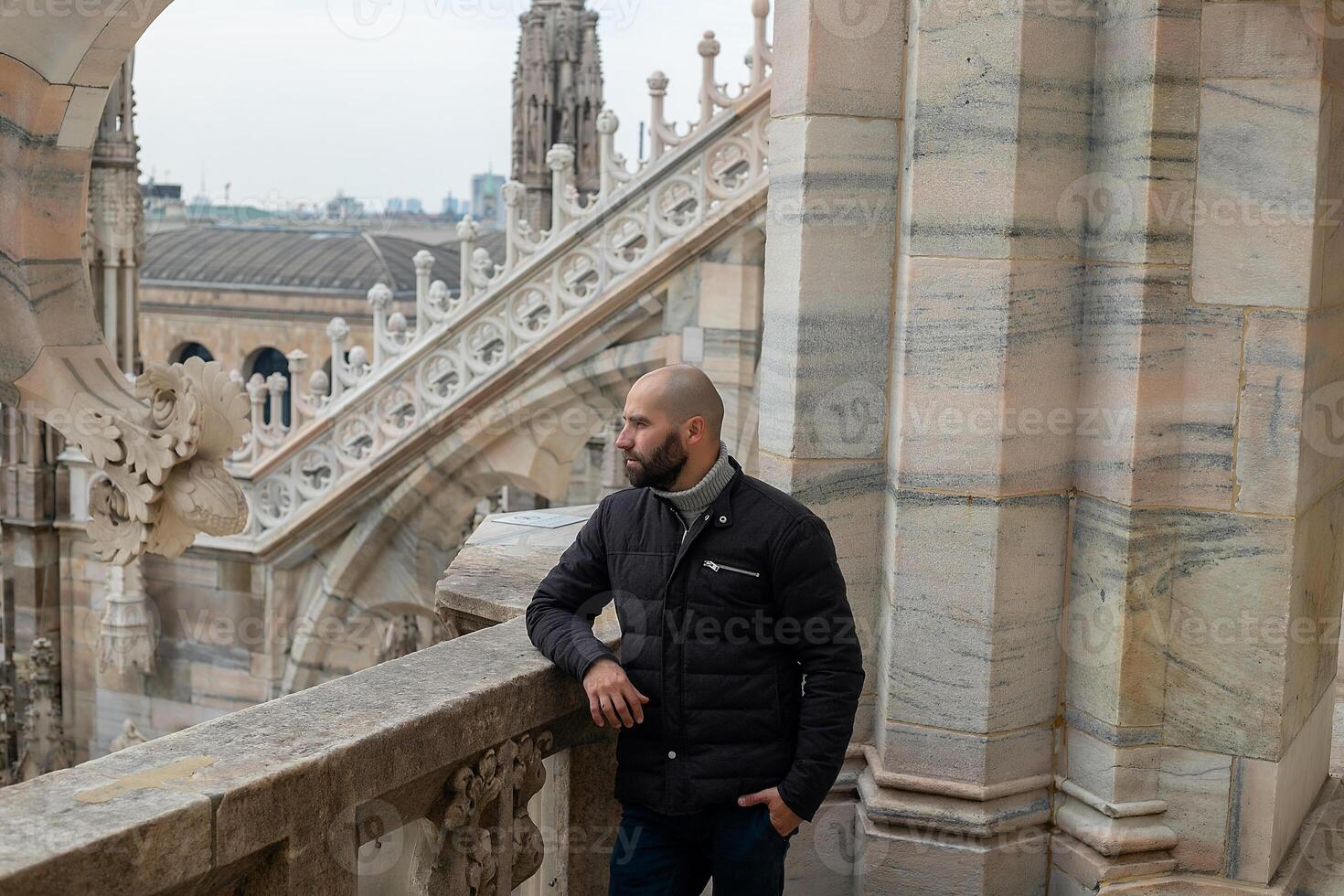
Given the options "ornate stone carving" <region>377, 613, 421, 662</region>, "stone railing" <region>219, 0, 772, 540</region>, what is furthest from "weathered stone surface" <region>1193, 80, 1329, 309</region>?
"ornate stone carving" <region>377, 613, 421, 662</region>

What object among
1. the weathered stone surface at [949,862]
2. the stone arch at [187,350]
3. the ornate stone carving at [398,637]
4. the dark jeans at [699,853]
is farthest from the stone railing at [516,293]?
the stone arch at [187,350]

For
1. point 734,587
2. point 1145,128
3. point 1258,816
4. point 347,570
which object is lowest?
point 347,570

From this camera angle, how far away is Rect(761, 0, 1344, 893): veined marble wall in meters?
2.97

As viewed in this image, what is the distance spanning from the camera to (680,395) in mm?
2514

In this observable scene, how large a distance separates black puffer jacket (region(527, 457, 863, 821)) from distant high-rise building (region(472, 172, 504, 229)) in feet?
175

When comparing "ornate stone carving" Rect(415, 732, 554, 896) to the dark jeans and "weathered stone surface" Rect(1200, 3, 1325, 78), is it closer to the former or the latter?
the dark jeans

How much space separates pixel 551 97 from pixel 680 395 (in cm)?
2235

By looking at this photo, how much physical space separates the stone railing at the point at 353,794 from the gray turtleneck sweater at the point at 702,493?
1.27ft

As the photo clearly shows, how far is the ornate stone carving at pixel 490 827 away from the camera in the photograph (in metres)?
2.53

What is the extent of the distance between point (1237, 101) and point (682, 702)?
5.09 ft

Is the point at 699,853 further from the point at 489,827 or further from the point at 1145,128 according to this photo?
the point at 1145,128

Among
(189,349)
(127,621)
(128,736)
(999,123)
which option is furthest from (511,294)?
(189,349)

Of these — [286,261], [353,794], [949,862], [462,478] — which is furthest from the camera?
[286,261]

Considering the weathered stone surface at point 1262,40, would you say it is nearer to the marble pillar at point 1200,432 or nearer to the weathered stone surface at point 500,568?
the marble pillar at point 1200,432
